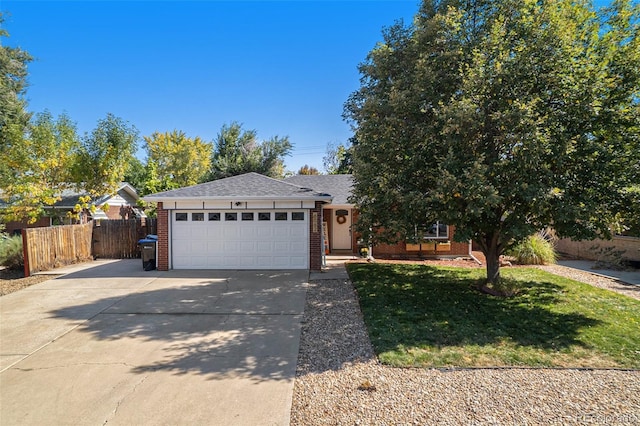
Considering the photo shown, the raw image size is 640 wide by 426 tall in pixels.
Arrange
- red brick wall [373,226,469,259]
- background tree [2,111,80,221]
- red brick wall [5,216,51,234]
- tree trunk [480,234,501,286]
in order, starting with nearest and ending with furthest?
tree trunk [480,234,501,286] < red brick wall [373,226,469,259] < background tree [2,111,80,221] < red brick wall [5,216,51,234]

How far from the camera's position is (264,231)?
11648 mm

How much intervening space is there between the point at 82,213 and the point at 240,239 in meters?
10.5

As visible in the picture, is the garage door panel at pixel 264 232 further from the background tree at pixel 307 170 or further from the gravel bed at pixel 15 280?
the background tree at pixel 307 170

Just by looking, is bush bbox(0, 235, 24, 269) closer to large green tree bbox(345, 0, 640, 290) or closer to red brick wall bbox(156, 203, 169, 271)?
red brick wall bbox(156, 203, 169, 271)

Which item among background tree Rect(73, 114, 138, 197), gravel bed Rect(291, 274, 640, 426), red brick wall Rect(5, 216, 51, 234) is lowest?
gravel bed Rect(291, 274, 640, 426)

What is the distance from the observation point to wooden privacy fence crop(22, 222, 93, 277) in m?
11.1

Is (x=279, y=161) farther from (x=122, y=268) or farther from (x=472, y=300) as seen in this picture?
(x=472, y=300)

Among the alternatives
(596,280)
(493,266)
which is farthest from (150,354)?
(596,280)

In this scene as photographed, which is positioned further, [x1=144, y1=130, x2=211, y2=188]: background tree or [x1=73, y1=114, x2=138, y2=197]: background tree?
[x1=144, y1=130, x2=211, y2=188]: background tree

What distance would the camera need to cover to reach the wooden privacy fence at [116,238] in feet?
47.9

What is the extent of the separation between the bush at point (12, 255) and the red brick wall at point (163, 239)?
5069mm

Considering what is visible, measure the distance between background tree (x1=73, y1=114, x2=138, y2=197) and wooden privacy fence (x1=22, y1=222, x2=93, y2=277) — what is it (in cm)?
350

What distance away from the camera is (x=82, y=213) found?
16.6 m

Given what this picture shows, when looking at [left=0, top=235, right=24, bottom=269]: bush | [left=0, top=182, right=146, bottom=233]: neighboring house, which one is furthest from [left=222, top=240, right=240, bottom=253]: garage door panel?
[left=0, top=182, right=146, bottom=233]: neighboring house
